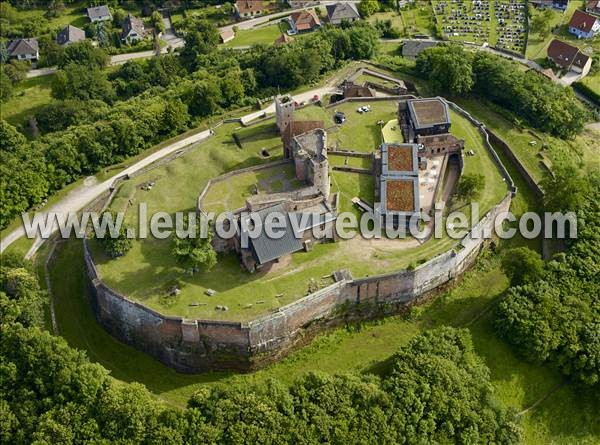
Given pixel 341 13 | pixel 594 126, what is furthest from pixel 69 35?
pixel 594 126

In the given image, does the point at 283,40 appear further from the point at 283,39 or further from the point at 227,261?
the point at 227,261

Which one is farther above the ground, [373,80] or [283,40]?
[283,40]

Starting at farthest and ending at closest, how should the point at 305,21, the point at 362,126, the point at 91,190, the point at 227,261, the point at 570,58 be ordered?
1. the point at 305,21
2. the point at 570,58
3. the point at 362,126
4. the point at 91,190
5. the point at 227,261

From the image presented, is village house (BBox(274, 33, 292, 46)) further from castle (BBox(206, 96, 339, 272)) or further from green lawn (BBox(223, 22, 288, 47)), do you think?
castle (BBox(206, 96, 339, 272))

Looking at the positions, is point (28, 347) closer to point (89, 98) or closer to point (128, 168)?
point (128, 168)

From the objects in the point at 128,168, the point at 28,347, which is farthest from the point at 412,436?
the point at 128,168

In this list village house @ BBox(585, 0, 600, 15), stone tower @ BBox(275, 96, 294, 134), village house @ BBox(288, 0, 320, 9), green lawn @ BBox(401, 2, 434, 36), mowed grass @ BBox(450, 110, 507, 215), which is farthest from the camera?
village house @ BBox(288, 0, 320, 9)

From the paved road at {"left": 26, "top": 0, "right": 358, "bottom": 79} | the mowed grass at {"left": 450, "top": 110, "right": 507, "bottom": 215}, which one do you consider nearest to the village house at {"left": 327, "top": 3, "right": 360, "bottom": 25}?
the paved road at {"left": 26, "top": 0, "right": 358, "bottom": 79}
